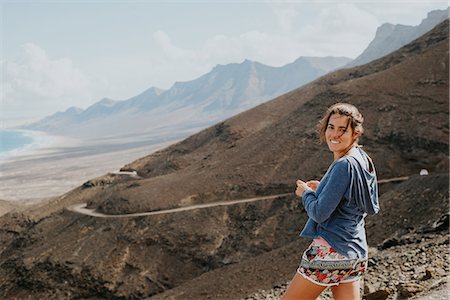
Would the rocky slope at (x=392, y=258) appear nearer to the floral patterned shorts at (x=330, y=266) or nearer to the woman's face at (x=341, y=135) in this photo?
the floral patterned shorts at (x=330, y=266)

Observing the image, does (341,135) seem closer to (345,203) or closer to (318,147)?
(345,203)

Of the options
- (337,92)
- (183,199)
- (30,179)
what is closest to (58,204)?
(183,199)

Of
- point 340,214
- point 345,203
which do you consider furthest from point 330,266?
point 345,203

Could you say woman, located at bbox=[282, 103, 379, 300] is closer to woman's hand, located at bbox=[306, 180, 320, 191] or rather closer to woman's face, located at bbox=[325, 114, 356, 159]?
woman's face, located at bbox=[325, 114, 356, 159]

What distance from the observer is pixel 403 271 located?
40.4 feet

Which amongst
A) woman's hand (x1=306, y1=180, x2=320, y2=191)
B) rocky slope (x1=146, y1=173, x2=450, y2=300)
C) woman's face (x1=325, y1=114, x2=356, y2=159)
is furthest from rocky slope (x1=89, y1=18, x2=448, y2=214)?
woman's face (x1=325, y1=114, x2=356, y2=159)

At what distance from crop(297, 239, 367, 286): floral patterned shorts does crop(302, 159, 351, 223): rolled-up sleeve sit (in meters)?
0.38

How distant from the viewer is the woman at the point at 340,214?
193 inches

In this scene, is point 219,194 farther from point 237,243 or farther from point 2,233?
point 2,233

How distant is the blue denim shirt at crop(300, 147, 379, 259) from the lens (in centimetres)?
489

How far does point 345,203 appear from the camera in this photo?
5.00 meters

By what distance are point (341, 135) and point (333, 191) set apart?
690 millimetres

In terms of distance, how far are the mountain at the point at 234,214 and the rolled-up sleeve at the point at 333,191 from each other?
1619cm

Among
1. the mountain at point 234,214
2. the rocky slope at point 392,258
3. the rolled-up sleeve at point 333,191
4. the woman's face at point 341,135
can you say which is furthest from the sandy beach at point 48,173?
the rolled-up sleeve at point 333,191
